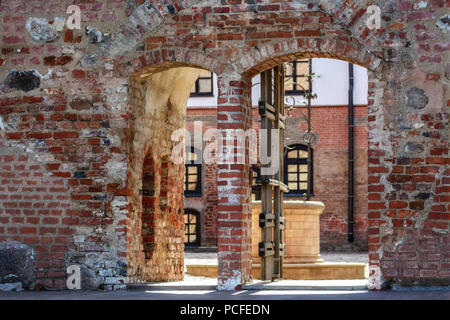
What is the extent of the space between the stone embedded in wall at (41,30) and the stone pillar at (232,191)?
2052mm

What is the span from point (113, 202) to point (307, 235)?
6.08 metres

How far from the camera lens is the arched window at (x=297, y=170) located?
23.3 metres

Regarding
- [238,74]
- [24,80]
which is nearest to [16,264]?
[24,80]

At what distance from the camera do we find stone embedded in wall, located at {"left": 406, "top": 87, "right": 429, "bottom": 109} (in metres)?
8.85

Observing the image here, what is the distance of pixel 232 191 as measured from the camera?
924 cm

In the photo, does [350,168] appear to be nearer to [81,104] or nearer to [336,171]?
[336,171]

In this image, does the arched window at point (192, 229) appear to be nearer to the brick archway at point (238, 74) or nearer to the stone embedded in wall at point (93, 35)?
the brick archway at point (238, 74)

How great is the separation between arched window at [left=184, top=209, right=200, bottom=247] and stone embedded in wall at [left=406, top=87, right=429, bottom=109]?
1524 cm

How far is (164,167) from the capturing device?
1127 cm

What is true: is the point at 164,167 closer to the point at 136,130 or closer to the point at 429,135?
the point at 136,130

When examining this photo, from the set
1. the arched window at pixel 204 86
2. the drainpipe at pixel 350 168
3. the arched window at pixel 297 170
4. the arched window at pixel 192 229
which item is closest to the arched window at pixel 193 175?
the arched window at pixel 192 229

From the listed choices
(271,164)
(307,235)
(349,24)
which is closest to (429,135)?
(349,24)

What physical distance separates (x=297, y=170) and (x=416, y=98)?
14.7 meters

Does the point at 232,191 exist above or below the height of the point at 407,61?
below
